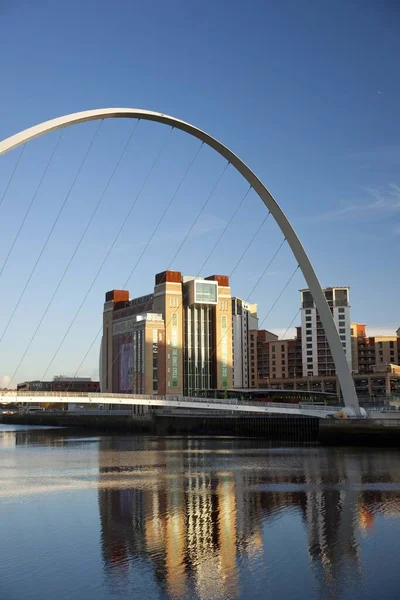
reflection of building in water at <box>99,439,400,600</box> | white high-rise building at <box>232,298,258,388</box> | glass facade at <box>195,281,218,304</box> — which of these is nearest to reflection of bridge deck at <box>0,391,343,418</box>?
reflection of building in water at <box>99,439,400,600</box>

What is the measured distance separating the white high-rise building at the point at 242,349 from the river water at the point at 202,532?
97.3m

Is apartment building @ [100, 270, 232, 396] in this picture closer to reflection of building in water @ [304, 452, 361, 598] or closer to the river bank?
the river bank

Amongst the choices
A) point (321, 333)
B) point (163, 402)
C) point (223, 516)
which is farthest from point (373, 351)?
point (223, 516)

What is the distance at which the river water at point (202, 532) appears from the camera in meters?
14.2

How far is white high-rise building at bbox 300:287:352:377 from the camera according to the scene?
12331cm

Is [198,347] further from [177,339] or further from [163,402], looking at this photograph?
[163,402]

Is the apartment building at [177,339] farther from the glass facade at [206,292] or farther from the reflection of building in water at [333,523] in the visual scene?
the reflection of building in water at [333,523]

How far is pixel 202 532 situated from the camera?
18922 mm

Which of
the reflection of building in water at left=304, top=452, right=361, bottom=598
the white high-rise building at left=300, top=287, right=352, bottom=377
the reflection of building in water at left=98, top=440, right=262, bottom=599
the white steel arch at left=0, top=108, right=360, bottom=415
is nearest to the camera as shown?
the reflection of building in water at left=98, top=440, right=262, bottom=599

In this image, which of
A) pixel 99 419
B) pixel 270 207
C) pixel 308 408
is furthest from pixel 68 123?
pixel 99 419

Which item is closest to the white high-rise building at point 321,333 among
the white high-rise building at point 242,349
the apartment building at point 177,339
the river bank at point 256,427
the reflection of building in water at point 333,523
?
the white high-rise building at point 242,349

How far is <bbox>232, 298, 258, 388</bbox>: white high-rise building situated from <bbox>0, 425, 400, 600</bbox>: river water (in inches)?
3829

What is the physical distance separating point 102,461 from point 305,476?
44.2 ft

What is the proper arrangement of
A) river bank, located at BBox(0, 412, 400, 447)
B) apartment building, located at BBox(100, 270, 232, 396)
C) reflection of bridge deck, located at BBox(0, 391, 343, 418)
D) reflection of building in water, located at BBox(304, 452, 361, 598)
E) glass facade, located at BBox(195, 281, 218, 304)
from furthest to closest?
glass facade, located at BBox(195, 281, 218, 304) → apartment building, located at BBox(100, 270, 232, 396) → reflection of bridge deck, located at BBox(0, 391, 343, 418) → river bank, located at BBox(0, 412, 400, 447) → reflection of building in water, located at BBox(304, 452, 361, 598)
